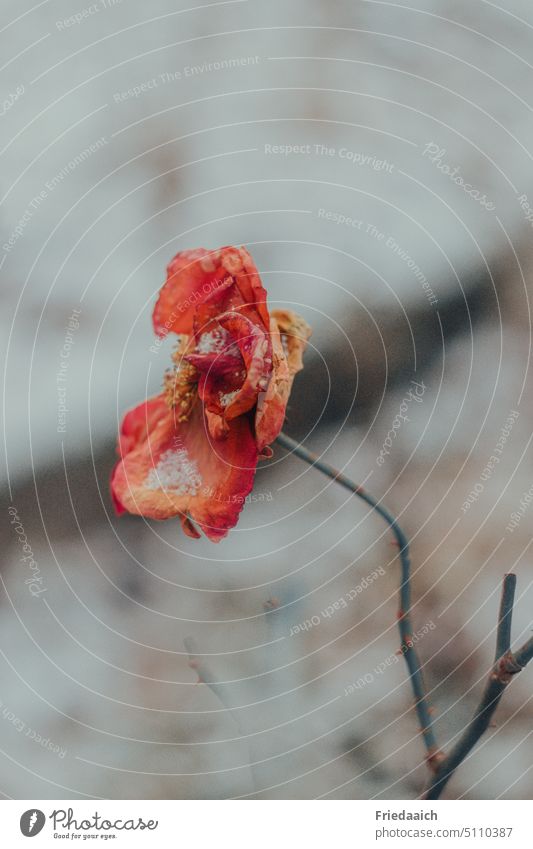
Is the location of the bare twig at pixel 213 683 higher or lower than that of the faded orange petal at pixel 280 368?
lower

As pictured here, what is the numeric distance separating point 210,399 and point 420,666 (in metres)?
0.22

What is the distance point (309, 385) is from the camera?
0.45 metres

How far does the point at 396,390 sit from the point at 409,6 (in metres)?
0.25

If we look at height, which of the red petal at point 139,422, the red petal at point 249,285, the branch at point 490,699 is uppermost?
the red petal at point 249,285

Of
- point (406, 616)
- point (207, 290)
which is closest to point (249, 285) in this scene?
point (207, 290)

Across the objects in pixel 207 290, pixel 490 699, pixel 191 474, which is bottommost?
pixel 490 699

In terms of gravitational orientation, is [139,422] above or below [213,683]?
above

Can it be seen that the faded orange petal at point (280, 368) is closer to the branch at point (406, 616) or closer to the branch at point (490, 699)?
the branch at point (406, 616)

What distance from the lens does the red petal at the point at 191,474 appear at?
0.41 m

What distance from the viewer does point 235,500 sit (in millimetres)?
435


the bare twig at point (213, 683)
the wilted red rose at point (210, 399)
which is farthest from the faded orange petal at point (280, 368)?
the bare twig at point (213, 683)

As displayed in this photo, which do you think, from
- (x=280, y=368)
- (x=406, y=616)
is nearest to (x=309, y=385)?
(x=280, y=368)

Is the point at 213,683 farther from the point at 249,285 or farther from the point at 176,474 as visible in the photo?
the point at 249,285
